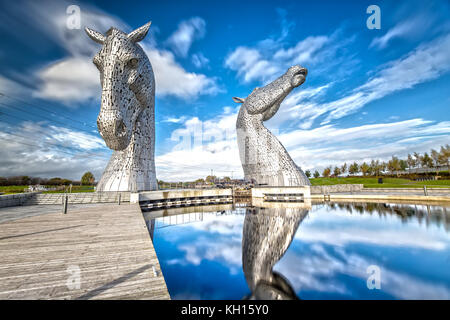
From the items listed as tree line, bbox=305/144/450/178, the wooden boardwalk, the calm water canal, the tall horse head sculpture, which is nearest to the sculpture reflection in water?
the calm water canal

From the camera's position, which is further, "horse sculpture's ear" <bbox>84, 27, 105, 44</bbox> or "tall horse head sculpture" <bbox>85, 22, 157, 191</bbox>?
"horse sculpture's ear" <bbox>84, 27, 105, 44</bbox>

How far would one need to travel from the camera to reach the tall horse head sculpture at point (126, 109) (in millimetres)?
10664

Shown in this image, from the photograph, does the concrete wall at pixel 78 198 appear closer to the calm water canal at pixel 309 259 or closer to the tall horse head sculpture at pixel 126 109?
the tall horse head sculpture at pixel 126 109

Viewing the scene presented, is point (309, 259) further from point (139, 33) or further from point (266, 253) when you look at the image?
point (139, 33)

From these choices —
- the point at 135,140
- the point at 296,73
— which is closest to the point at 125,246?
the point at 135,140

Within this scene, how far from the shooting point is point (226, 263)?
5.05 meters

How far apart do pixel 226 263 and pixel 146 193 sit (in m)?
9.45

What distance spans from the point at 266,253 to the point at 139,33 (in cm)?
1347

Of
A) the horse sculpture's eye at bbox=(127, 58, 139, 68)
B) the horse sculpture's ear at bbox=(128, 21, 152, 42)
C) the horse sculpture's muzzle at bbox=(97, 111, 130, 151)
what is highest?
the horse sculpture's ear at bbox=(128, 21, 152, 42)

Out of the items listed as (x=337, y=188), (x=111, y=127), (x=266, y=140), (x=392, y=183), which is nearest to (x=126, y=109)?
(x=111, y=127)

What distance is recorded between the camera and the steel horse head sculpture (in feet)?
54.1

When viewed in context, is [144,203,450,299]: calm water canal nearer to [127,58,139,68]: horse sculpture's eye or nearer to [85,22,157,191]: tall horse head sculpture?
[85,22,157,191]: tall horse head sculpture

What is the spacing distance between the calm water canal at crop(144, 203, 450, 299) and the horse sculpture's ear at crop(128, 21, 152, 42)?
431 inches
